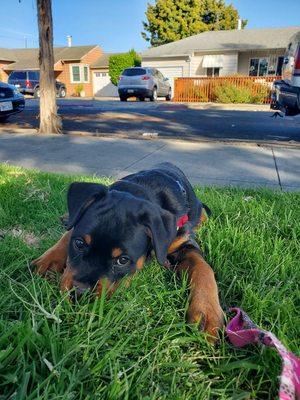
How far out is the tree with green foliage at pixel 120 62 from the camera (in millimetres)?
41375

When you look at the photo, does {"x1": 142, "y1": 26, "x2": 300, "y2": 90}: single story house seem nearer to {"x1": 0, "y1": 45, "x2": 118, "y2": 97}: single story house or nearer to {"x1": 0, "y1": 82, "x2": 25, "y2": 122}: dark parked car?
{"x1": 0, "y1": 45, "x2": 118, "y2": 97}: single story house

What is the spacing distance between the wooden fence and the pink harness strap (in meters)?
23.0

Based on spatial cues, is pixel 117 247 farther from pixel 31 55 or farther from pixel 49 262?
pixel 31 55

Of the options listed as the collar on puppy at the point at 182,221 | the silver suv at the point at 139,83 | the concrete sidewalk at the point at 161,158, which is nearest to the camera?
the collar on puppy at the point at 182,221

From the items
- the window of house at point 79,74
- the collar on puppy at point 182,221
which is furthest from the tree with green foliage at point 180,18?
the collar on puppy at point 182,221

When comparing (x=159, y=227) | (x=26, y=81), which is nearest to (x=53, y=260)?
(x=159, y=227)

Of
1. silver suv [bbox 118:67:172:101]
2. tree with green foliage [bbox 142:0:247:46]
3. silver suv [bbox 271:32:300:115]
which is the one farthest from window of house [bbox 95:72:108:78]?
silver suv [bbox 271:32:300:115]

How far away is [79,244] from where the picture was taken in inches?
82.8

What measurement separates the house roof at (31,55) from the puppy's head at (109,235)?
47079 mm

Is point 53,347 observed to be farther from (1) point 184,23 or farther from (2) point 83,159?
(1) point 184,23

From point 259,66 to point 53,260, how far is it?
3385cm

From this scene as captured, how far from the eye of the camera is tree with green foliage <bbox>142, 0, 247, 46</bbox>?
4284 centimetres

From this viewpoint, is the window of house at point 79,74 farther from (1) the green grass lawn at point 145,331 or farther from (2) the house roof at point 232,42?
(1) the green grass lawn at point 145,331

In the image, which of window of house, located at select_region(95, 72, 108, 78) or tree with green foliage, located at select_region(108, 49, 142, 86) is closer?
tree with green foliage, located at select_region(108, 49, 142, 86)
